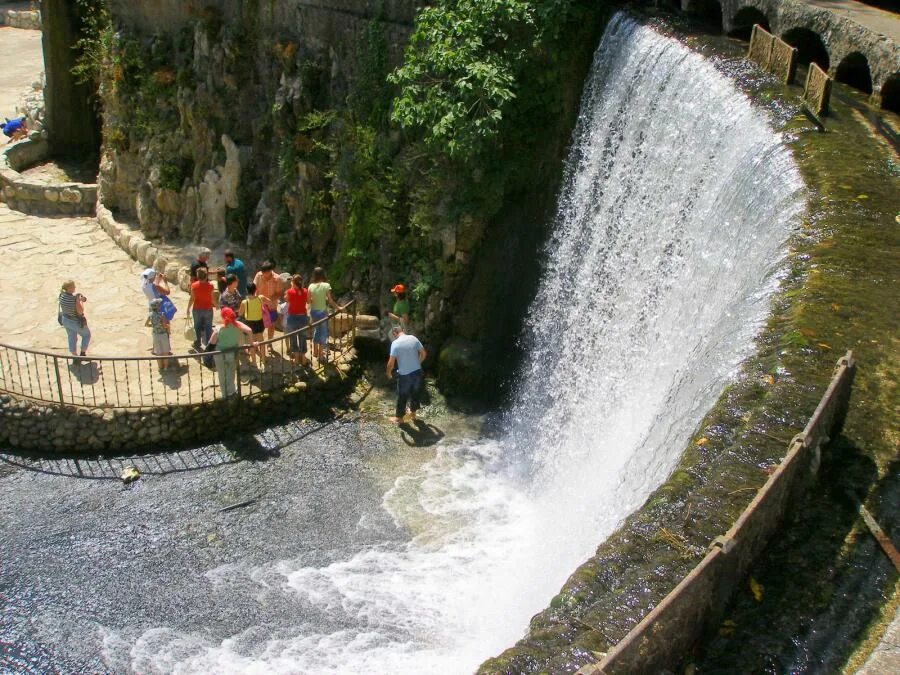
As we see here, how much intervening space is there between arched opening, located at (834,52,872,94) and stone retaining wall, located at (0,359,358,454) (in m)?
9.50

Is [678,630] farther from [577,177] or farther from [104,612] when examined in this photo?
[577,177]

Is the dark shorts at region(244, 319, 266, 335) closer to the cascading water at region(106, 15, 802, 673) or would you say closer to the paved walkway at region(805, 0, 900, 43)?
the cascading water at region(106, 15, 802, 673)

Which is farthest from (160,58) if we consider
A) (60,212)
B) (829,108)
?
(829,108)

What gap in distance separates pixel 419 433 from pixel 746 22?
25.5 feet

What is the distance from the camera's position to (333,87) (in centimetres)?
1755

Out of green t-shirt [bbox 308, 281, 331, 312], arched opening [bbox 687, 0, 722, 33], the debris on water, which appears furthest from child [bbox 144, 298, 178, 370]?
arched opening [bbox 687, 0, 722, 33]

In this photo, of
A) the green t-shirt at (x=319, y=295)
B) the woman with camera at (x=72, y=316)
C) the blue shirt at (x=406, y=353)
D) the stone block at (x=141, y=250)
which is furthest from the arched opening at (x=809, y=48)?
the stone block at (x=141, y=250)

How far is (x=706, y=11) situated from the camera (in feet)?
50.6

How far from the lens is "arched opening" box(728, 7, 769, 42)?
1438 centimetres

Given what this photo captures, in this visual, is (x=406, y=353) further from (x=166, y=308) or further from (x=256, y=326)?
(x=166, y=308)

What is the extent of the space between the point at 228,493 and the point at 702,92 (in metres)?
7.96

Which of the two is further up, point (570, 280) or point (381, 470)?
point (570, 280)

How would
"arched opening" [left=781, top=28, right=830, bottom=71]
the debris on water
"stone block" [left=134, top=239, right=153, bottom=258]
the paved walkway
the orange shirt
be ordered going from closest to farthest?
the paved walkway < the debris on water < "arched opening" [left=781, top=28, right=830, bottom=71] < the orange shirt < "stone block" [left=134, top=239, right=153, bottom=258]

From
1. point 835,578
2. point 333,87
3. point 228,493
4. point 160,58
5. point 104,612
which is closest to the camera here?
point 835,578
